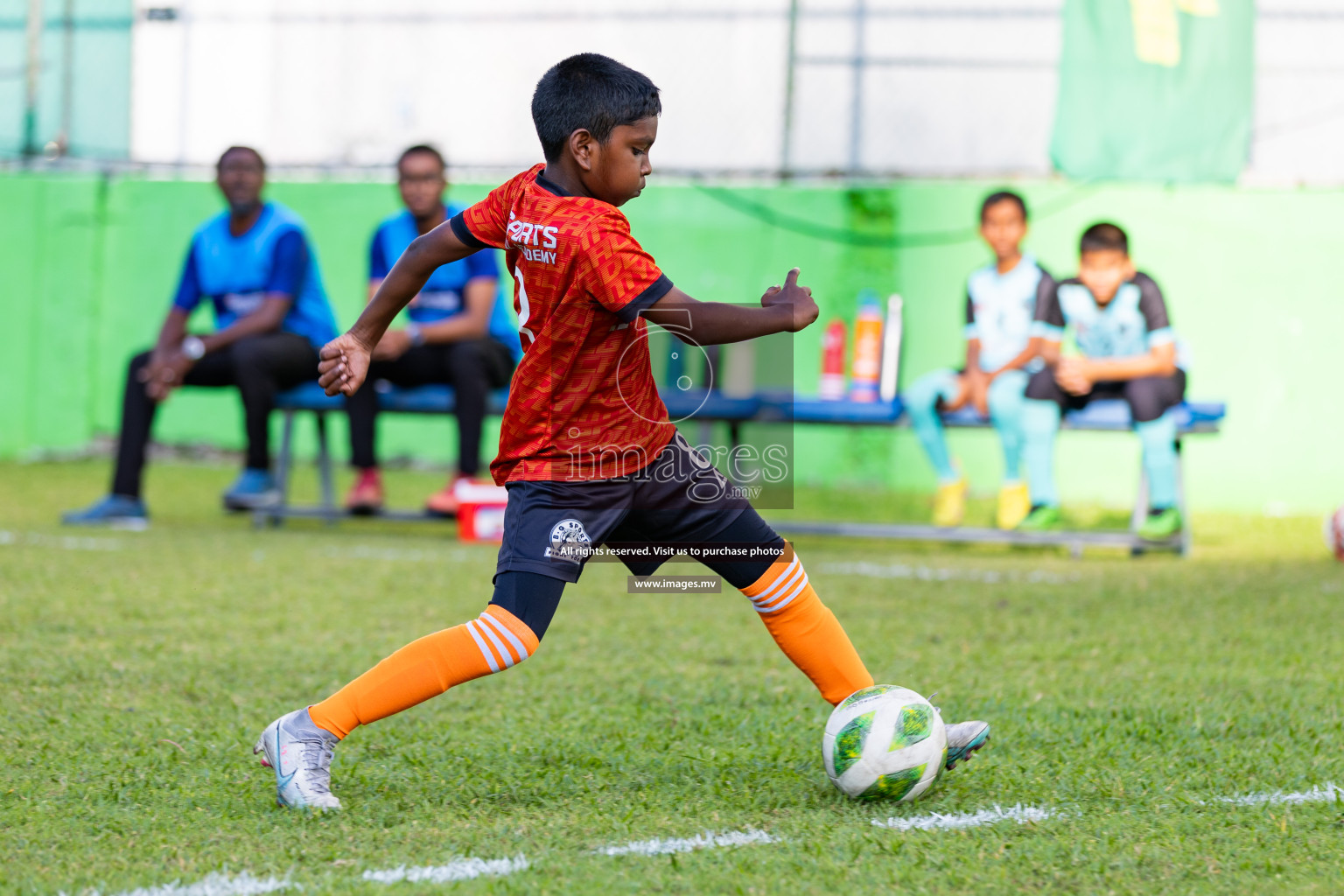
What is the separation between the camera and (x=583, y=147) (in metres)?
2.77

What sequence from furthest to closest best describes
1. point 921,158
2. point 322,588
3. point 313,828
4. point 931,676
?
point 921,158 < point 322,588 < point 931,676 < point 313,828

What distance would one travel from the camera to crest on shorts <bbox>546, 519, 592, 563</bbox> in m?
2.75

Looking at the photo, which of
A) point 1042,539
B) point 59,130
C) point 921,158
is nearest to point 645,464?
point 1042,539

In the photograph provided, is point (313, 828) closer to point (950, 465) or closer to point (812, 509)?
point (950, 465)

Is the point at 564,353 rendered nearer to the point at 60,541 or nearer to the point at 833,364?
the point at 60,541

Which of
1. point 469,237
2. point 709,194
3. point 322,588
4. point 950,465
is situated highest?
point 709,194

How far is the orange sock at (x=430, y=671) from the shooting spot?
272cm

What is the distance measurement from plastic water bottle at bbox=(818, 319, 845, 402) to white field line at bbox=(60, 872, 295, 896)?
5160 mm

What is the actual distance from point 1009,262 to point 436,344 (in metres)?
2.87

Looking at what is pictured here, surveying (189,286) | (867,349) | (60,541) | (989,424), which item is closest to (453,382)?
(189,286)

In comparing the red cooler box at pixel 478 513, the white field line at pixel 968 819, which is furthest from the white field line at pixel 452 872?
the red cooler box at pixel 478 513

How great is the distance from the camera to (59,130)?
34.2 ft

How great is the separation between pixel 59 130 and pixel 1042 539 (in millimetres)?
7607

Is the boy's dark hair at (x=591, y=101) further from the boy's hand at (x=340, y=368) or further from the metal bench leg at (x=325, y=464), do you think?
the metal bench leg at (x=325, y=464)
